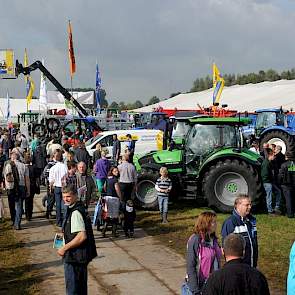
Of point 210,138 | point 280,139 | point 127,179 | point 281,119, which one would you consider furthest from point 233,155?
point 281,119

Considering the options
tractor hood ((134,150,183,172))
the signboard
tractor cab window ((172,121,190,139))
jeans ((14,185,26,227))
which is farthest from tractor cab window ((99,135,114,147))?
the signboard

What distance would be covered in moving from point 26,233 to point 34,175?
1.83 metres

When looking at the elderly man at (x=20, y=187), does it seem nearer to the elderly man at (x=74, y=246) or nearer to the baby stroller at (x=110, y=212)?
the baby stroller at (x=110, y=212)

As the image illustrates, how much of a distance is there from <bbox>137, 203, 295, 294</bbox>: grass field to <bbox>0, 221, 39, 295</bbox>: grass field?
8.73ft

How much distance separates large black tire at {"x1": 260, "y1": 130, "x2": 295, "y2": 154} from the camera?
71.2 feet

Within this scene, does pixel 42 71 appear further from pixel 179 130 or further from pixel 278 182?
pixel 278 182

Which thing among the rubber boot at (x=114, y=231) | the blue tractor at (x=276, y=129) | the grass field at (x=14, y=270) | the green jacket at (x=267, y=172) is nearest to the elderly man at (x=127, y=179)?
the rubber boot at (x=114, y=231)

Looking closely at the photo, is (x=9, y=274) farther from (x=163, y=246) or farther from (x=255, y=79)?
(x=255, y=79)

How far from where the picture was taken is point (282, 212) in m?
12.8

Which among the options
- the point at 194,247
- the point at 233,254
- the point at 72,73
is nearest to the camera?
the point at 233,254

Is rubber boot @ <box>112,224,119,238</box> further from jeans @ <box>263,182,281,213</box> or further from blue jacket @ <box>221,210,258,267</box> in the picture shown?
blue jacket @ <box>221,210,258,267</box>

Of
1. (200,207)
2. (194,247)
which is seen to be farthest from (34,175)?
(194,247)

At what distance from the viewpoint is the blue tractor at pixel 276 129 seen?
2177 centimetres

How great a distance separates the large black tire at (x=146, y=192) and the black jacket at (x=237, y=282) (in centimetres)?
935
